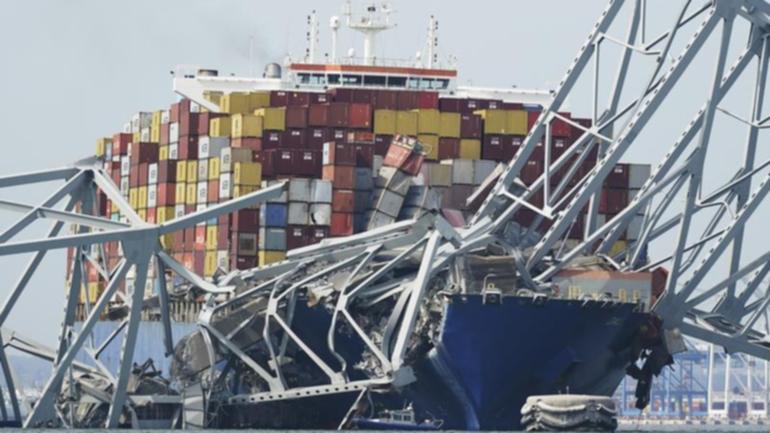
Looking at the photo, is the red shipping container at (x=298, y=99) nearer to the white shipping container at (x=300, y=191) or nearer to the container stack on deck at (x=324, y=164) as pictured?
the container stack on deck at (x=324, y=164)

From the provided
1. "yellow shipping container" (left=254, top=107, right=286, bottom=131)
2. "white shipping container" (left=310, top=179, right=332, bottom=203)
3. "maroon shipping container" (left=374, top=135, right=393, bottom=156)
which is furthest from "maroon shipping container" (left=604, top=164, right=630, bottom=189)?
"yellow shipping container" (left=254, top=107, right=286, bottom=131)

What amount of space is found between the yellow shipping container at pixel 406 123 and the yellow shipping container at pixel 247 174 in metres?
5.54

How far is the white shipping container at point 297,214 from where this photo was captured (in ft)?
266

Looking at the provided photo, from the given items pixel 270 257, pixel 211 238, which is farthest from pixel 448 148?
pixel 211 238

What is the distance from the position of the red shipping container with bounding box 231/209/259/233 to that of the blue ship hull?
10.2 m

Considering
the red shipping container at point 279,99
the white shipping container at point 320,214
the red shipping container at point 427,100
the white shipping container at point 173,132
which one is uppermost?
the red shipping container at point 427,100

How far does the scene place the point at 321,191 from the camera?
263ft

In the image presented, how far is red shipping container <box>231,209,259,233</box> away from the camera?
81.6 m

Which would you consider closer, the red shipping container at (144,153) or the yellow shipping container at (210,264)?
the yellow shipping container at (210,264)

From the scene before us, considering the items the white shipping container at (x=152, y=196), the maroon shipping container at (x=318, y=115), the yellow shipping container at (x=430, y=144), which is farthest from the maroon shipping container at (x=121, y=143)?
the yellow shipping container at (x=430, y=144)

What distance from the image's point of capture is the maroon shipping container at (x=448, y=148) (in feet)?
275

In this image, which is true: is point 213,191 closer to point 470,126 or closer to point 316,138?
point 316,138

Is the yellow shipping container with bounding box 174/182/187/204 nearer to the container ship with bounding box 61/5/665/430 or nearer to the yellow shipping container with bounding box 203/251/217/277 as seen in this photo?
the container ship with bounding box 61/5/665/430

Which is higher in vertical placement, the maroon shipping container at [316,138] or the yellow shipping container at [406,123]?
the yellow shipping container at [406,123]
